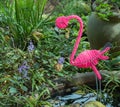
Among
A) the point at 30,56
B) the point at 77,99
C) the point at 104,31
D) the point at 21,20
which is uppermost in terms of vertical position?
the point at 21,20

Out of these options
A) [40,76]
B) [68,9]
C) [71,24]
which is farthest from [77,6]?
[40,76]

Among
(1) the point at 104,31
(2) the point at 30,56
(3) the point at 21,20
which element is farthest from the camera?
(3) the point at 21,20

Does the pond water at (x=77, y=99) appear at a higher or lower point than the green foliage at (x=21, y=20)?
lower

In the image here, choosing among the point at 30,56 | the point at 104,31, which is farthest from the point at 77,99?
the point at 104,31

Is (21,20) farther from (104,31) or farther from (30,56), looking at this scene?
(104,31)

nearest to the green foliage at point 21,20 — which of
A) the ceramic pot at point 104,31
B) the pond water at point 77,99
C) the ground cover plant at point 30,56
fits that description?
the ground cover plant at point 30,56

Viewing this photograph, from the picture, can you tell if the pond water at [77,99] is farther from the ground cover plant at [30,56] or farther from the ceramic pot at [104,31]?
the ceramic pot at [104,31]

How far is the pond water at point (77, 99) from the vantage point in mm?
2818

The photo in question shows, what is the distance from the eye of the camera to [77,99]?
2.92 meters

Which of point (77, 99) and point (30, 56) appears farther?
point (30, 56)

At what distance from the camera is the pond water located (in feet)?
9.25

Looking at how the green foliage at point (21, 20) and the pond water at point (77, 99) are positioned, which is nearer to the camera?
the pond water at point (77, 99)

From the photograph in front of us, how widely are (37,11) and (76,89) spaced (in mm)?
1519

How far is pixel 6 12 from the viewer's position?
13.4 ft
